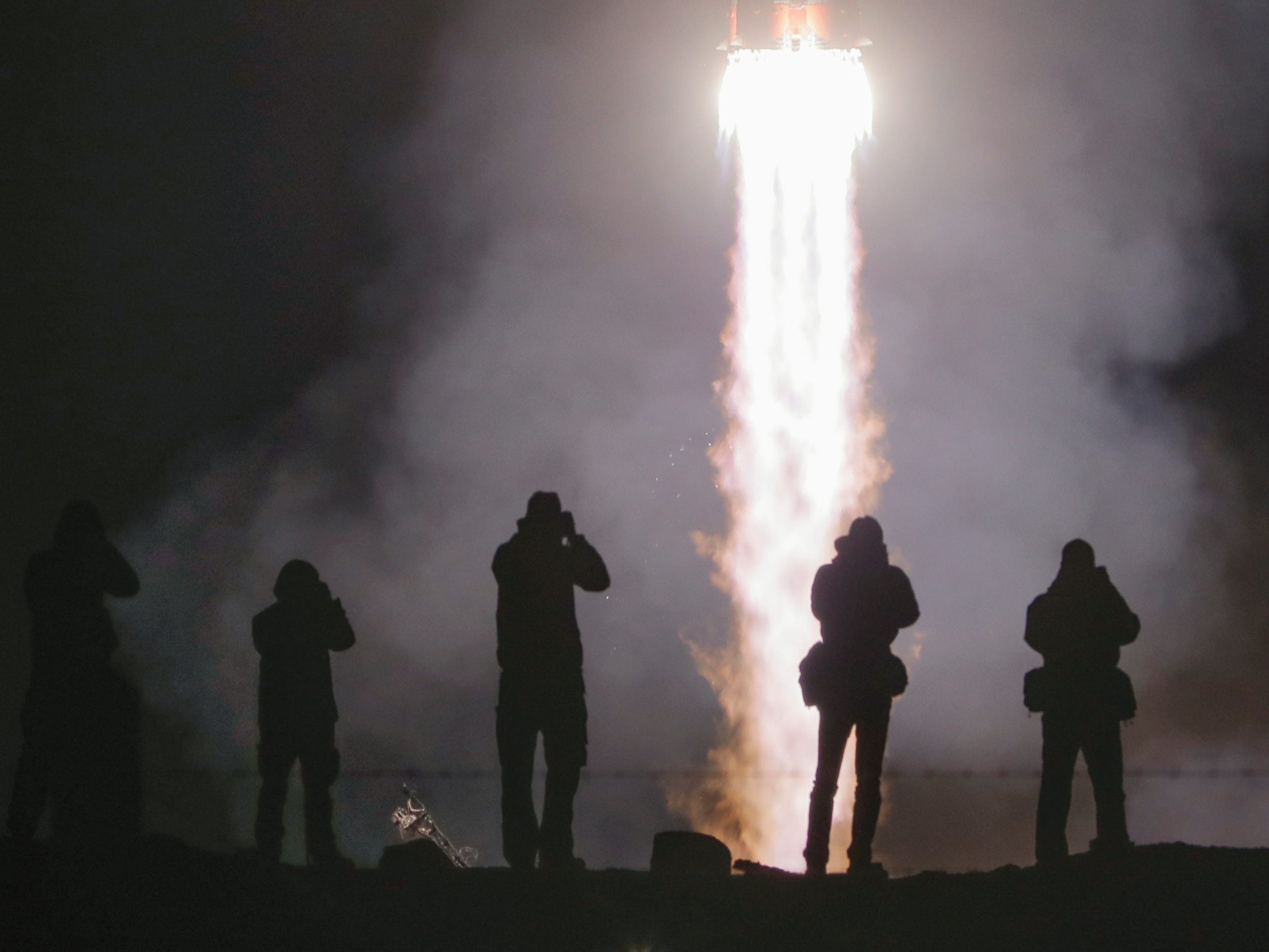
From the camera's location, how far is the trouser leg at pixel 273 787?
667 centimetres

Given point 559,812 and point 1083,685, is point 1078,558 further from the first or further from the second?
point 559,812

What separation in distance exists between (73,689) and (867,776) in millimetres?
3598

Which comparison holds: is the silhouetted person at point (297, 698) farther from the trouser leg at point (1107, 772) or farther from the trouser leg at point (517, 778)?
the trouser leg at point (1107, 772)

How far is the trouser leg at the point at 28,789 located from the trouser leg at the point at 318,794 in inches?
45.2

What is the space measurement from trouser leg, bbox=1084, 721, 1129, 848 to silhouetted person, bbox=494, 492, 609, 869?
2.49 metres

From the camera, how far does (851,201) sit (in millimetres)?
18250

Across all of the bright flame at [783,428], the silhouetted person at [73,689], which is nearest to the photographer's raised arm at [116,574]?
the silhouetted person at [73,689]

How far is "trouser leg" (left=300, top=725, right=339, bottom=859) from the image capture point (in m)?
6.71

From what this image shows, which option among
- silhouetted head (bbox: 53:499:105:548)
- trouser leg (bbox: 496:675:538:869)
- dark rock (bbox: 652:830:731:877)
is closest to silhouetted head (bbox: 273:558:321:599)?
silhouetted head (bbox: 53:499:105:548)

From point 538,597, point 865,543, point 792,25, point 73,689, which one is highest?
point 792,25

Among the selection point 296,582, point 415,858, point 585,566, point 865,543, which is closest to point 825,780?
point 865,543

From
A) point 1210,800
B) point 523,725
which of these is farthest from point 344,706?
point 523,725

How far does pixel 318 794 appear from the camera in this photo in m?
6.73

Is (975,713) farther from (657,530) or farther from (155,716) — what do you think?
(155,716)
